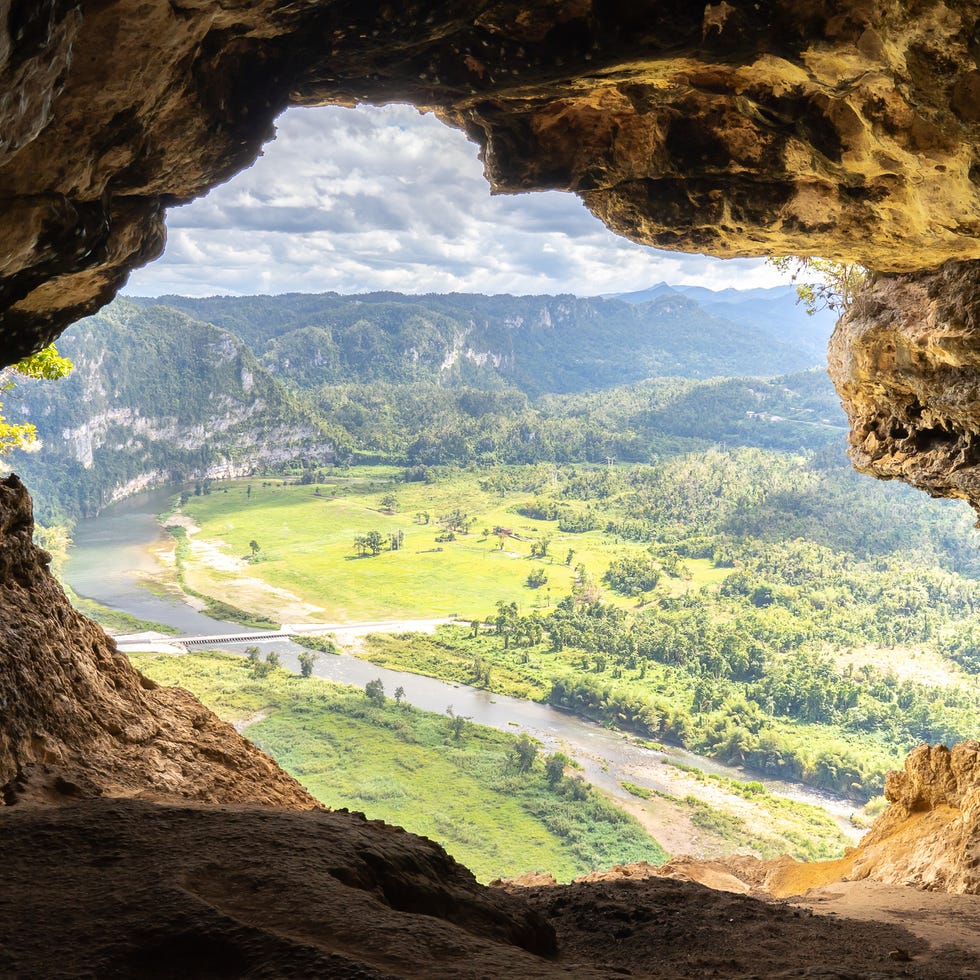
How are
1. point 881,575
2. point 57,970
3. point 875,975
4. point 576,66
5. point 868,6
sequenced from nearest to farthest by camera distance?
point 57,970 < point 875,975 < point 868,6 < point 576,66 < point 881,575

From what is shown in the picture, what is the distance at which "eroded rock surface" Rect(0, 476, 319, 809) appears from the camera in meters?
6.62

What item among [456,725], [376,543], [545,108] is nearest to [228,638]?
[456,725]

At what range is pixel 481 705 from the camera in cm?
6925

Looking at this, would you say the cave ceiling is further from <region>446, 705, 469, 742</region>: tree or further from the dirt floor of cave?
<region>446, 705, 469, 742</region>: tree

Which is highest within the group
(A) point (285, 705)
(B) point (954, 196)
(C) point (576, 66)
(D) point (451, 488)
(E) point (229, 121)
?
(C) point (576, 66)

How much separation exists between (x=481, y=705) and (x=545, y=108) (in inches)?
2503

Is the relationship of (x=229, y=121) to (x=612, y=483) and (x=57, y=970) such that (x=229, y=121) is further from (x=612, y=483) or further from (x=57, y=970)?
(x=612, y=483)

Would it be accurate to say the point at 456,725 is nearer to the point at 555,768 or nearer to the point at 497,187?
the point at 555,768

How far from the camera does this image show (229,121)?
30.1 feet

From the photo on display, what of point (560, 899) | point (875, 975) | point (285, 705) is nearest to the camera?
point (875, 975)

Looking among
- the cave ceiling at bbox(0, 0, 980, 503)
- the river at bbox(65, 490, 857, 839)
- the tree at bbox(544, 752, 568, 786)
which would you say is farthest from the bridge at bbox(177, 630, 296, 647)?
the cave ceiling at bbox(0, 0, 980, 503)

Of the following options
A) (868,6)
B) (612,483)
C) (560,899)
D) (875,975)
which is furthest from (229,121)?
(612,483)

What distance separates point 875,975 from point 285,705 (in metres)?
62.3

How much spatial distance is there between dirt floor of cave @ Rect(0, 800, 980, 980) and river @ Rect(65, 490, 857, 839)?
165ft
